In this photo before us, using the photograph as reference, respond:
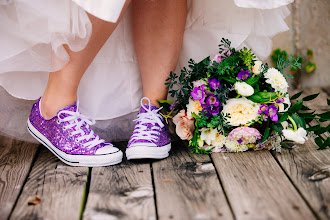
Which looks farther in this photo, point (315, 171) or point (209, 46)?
point (209, 46)

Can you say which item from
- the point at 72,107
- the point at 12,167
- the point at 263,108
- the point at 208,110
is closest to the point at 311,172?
the point at 263,108

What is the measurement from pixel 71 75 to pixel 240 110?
0.56 m

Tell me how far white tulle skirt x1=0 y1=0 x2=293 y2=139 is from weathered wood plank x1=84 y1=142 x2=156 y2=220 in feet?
1.11

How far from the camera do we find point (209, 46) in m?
1.59

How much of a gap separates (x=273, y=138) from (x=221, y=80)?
10.3 inches

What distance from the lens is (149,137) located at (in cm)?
136

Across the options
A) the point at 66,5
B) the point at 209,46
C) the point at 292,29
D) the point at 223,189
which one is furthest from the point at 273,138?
the point at 292,29

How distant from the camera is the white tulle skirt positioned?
122 cm

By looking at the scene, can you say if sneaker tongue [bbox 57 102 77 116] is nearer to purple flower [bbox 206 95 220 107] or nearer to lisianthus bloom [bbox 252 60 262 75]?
purple flower [bbox 206 95 220 107]

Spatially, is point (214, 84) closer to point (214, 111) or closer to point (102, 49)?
point (214, 111)

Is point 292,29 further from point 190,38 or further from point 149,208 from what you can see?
point 149,208

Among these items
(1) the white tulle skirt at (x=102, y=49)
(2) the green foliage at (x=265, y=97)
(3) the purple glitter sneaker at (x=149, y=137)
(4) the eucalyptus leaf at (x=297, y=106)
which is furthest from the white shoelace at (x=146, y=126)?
(4) the eucalyptus leaf at (x=297, y=106)

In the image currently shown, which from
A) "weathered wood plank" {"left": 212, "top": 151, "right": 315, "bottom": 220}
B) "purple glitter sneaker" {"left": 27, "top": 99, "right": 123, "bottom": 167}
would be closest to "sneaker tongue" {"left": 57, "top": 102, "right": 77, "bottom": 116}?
"purple glitter sneaker" {"left": 27, "top": 99, "right": 123, "bottom": 167}

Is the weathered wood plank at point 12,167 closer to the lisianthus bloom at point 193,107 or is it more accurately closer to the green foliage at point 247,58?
the lisianthus bloom at point 193,107
